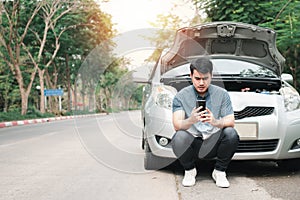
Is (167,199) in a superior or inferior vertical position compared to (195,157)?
inferior

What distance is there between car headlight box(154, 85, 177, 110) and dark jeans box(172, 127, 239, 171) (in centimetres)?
47

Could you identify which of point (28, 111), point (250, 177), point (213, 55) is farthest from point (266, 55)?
point (28, 111)

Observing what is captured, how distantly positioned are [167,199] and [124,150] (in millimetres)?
3410

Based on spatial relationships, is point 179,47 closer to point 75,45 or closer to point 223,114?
point 223,114

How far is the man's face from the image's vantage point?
11.6 ft

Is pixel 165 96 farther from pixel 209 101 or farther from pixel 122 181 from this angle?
pixel 122 181

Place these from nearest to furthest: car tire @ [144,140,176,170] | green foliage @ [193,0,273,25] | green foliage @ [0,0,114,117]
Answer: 1. car tire @ [144,140,176,170]
2. green foliage @ [193,0,273,25]
3. green foliage @ [0,0,114,117]

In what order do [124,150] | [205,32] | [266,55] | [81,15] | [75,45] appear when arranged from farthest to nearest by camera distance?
[75,45] < [81,15] < [124,150] < [266,55] < [205,32]

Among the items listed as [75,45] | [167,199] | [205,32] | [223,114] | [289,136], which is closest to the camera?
[167,199]

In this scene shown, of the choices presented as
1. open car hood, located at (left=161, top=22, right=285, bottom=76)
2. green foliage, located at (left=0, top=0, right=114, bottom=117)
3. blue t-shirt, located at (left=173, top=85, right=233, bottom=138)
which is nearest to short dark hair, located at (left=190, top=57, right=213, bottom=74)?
blue t-shirt, located at (left=173, top=85, right=233, bottom=138)

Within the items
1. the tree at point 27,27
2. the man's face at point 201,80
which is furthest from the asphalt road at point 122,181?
the tree at point 27,27

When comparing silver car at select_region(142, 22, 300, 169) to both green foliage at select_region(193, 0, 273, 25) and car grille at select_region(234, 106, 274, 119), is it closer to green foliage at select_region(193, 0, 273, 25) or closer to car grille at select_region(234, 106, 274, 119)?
car grille at select_region(234, 106, 274, 119)

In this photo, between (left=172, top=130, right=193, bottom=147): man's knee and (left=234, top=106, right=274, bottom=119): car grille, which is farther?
(left=234, top=106, right=274, bottom=119): car grille

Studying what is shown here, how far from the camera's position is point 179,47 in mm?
4754
